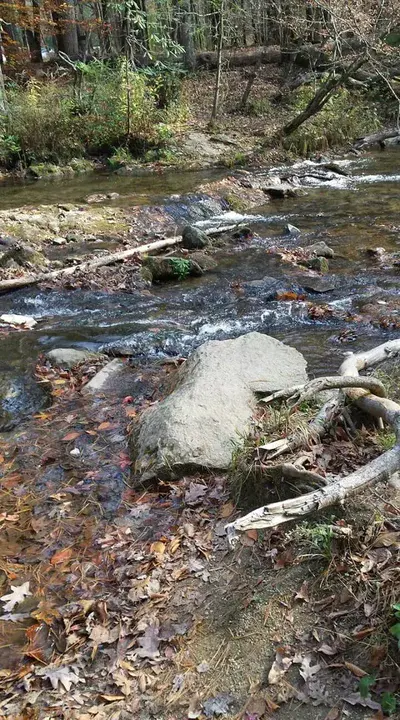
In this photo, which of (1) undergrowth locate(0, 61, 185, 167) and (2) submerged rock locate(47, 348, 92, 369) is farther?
(1) undergrowth locate(0, 61, 185, 167)

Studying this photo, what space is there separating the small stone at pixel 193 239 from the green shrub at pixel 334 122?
974cm

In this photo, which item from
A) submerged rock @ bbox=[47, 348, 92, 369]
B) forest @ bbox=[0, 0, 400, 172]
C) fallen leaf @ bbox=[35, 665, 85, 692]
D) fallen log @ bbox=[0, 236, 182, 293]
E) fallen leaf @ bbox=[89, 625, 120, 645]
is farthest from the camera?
forest @ bbox=[0, 0, 400, 172]

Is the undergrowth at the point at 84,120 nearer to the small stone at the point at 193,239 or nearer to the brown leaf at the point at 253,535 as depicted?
the small stone at the point at 193,239

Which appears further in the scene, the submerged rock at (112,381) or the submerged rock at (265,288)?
the submerged rock at (265,288)

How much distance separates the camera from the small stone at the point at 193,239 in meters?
10.8

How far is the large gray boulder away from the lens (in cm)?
414

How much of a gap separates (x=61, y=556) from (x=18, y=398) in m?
2.50

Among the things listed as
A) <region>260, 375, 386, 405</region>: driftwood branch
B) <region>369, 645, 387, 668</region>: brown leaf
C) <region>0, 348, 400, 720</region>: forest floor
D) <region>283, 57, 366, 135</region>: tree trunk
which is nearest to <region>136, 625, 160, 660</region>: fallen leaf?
<region>0, 348, 400, 720</region>: forest floor

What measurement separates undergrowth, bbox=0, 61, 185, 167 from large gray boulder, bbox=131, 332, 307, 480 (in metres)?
14.5

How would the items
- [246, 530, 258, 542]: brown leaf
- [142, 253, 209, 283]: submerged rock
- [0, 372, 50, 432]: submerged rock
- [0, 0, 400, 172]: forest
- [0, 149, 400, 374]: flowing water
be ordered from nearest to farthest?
1. [246, 530, 258, 542]: brown leaf
2. [0, 372, 50, 432]: submerged rock
3. [0, 149, 400, 374]: flowing water
4. [142, 253, 209, 283]: submerged rock
5. [0, 0, 400, 172]: forest

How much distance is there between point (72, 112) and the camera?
18.2 m

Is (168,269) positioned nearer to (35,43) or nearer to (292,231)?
(292,231)

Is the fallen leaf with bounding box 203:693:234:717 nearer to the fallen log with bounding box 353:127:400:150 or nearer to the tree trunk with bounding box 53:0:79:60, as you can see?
the fallen log with bounding box 353:127:400:150

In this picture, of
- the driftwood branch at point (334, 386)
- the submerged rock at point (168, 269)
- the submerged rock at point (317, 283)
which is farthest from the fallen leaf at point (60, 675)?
the submerged rock at point (168, 269)
